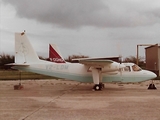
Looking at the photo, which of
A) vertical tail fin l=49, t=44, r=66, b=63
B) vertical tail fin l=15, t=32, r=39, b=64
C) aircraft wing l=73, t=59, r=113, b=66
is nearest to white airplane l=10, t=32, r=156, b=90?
vertical tail fin l=15, t=32, r=39, b=64

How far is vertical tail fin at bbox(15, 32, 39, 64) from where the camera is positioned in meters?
19.3

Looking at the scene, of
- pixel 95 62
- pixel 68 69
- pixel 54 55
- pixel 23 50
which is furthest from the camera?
pixel 54 55

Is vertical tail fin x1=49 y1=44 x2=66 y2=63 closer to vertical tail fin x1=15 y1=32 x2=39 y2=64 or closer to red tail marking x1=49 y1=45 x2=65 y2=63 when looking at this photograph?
red tail marking x1=49 y1=45 x2=65 y2=63

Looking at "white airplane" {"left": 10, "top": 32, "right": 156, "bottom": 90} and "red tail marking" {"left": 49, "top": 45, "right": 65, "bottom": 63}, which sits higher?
"red tail marking" {"left": 49, "top": 45, "right": 65, "bottom": 63}

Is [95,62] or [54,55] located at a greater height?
[54,55]

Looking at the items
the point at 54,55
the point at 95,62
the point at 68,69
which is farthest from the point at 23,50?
the point at 95,62

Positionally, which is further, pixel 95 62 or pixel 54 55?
pixel 54 55

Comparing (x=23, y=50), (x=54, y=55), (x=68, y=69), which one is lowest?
A: (x=68, y=69)

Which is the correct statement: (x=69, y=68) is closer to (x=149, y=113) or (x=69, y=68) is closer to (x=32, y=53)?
(x=32, y=53)

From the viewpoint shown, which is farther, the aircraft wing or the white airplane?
the white airplane

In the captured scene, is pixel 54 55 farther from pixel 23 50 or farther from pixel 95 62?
pixel 95 62

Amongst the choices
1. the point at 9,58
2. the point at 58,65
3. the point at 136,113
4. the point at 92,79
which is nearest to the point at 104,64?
the point at 92,79

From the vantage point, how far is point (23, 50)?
63.8 ft

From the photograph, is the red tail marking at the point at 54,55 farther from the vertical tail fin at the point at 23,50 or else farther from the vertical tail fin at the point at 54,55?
the vertical tail fin at the point at 23,50
